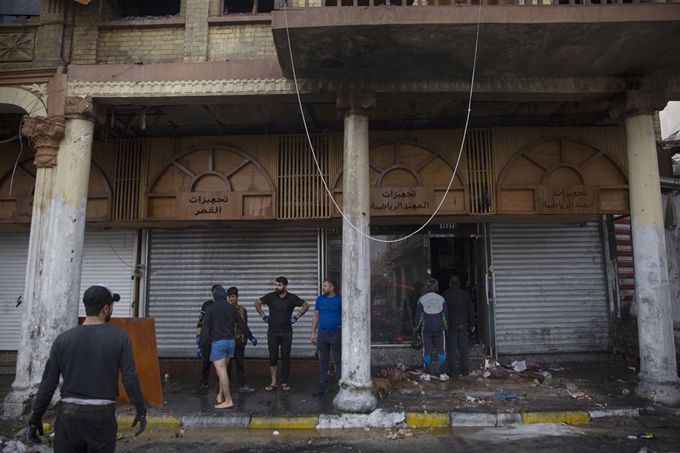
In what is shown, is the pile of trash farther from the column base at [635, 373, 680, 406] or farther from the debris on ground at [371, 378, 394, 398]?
the debris on ground at [371, 378, 394, 398]

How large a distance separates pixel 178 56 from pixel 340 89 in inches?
113

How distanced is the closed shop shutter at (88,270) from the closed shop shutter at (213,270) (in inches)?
23.2

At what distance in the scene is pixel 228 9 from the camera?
8.48 metres

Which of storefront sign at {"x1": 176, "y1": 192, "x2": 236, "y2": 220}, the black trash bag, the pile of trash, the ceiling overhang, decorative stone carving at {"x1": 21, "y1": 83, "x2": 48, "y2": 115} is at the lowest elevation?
the pile of trash

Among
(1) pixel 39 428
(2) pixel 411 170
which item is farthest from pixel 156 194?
(1) pixel 39 428

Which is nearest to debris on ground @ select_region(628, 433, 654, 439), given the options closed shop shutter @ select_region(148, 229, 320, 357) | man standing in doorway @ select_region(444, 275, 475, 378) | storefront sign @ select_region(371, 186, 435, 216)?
man standing in doorway @ select_region(444, 275, 475, 378)

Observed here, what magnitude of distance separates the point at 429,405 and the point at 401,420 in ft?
2.22

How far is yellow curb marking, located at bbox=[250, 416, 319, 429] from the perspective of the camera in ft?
21.4

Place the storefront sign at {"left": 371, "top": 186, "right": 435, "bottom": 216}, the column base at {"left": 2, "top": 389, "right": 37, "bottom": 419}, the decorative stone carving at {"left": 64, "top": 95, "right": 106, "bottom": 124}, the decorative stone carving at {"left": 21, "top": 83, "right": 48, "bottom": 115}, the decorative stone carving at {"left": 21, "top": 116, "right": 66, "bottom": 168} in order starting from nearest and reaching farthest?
the column base at {"left": 2, "top": 389, "right": 37, "bottom": 419}, the decorative stone carving at {"left": 21, "top": 116, "right": 66, "bottom": 168}, the decorative stone carving at {"left": 64, "top": 95, "right": 106, "bottom": 124}, the decorative stone carving at {"left": 21, "top": 83, "right": 48, "bottom": 115}, the storefront sign at {"left": 371, "top": 186, "right": 435, "bottom": 216}

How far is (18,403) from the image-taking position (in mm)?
6820

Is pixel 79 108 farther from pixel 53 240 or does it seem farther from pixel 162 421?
pixel 162 421

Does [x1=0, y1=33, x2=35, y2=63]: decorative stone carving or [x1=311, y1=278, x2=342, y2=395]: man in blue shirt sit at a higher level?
[x1=0, y1=33, x2=35, y2=63]: decorative stone carving

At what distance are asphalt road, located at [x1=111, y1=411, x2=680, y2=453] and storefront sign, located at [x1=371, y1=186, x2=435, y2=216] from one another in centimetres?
401

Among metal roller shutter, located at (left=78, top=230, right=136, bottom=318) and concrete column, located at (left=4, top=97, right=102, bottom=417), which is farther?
metal roller shutter, located at (left=78, top=230, right=136, bottom=318)
